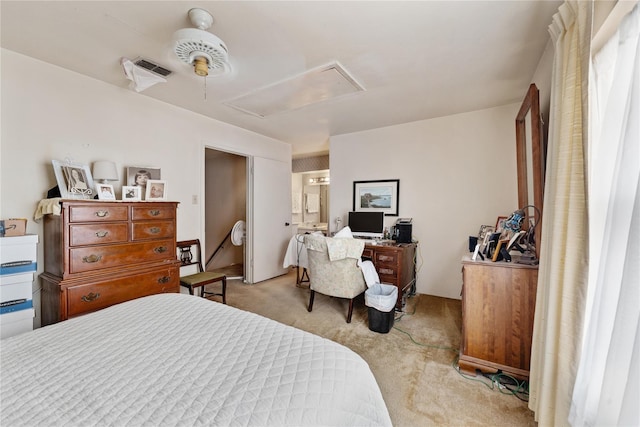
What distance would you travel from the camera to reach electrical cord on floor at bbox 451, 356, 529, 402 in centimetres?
167

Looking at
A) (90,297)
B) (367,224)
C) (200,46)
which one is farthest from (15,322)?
(367,224)

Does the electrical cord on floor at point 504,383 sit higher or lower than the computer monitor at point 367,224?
lower

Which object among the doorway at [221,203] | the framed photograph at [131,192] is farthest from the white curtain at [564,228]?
the doorway at [221,203]

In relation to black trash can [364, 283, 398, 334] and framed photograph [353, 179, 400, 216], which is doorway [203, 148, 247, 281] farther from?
black trash can [364, 283, 398, 334]

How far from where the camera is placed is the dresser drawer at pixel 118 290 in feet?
6.25

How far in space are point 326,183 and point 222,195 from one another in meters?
2.25

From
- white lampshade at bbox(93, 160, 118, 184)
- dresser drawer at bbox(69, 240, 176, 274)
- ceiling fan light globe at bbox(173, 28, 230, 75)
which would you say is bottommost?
dresser drawer at bbox(69, 240, 176, 274)

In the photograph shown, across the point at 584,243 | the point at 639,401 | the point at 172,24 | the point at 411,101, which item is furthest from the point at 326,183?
the point at 639,401

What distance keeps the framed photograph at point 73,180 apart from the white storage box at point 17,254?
418mm

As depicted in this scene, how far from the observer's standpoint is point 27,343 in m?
1.01

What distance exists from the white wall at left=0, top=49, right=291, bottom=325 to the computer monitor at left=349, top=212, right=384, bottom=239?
2.09 m

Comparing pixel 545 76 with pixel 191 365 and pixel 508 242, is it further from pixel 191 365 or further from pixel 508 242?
pixel 191 365

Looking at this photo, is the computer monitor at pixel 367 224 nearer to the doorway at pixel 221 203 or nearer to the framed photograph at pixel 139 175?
the doorway at pixel 221 203

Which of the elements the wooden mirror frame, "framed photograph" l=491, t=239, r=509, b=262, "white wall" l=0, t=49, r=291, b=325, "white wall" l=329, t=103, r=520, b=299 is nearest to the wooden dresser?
"white wall" l=0, t=49, r=291, b=325
